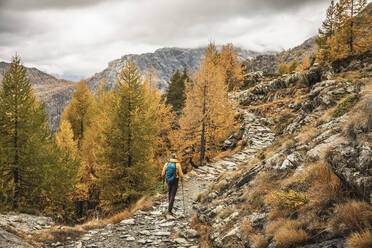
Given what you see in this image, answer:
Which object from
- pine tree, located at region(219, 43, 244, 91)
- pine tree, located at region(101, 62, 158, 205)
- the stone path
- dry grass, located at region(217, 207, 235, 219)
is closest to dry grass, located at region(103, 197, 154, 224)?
the stone path

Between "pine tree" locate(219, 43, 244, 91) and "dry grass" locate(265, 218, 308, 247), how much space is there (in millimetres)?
35384

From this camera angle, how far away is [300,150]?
299 inches

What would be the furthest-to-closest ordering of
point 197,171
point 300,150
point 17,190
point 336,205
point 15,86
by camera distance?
point 197,171 < point 15,86 < point 17,190 < point 300,150 < point 336,205

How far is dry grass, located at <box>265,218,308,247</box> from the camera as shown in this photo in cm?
388

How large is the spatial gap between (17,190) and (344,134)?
17.6m

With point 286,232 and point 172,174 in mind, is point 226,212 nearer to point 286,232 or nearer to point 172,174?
point 172,174

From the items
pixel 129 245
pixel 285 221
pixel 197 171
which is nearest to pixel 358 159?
pixel 285 221

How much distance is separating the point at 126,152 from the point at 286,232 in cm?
1214

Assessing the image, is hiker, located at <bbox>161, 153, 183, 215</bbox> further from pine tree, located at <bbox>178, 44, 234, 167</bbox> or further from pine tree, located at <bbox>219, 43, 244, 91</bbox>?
pine tree, located at <bbox>219, 43, 244, 91</bbox>

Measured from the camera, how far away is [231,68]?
39719mm

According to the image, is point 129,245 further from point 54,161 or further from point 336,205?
point 54,161

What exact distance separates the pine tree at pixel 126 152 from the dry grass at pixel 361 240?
41.7ft

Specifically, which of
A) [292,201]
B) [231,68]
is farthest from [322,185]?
[231,68]

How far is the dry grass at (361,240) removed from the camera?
282 cm
